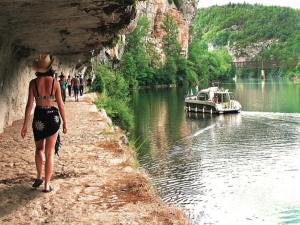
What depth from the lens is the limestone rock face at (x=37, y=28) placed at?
25.9 feet

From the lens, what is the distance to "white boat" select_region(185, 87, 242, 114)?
53.3 meters

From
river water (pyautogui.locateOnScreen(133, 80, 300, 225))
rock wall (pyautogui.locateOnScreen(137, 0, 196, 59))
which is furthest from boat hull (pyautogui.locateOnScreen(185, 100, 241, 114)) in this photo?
rock wall (pyautogui.locateOnScreen(137, 0, 196, 59))

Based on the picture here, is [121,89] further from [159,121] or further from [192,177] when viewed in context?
[192,177]

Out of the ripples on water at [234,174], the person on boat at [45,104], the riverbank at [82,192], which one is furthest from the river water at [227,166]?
the person on boat at [45,104]

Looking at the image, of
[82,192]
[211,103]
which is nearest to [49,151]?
[82,192]

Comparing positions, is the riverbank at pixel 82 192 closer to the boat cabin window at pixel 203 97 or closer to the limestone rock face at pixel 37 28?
the limestone rock face at pixel 37 28

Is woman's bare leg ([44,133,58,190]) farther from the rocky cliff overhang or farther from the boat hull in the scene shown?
the boat hull

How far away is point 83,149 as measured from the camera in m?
10.4

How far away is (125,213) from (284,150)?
2343 cm

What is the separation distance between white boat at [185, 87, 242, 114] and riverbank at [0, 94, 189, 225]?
143 feet

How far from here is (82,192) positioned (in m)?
7.06

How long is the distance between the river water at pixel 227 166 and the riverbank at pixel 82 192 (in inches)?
297

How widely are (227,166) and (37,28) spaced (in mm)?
16073

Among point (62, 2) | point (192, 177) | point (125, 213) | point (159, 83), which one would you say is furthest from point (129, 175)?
point (159, 83)
